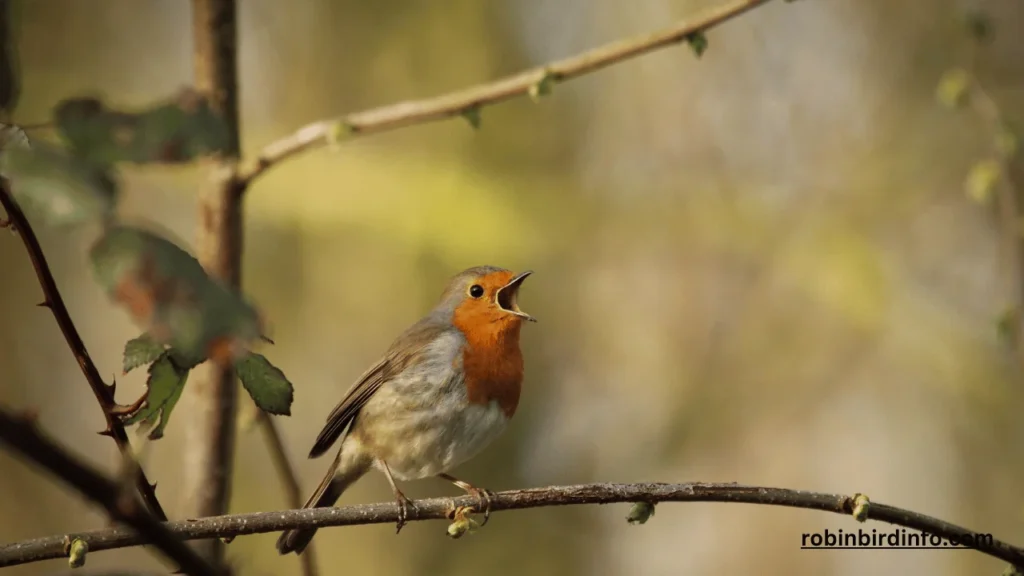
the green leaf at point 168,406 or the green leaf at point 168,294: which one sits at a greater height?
the green leaf at point 168,294

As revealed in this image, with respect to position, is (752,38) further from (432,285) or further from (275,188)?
(275,188)

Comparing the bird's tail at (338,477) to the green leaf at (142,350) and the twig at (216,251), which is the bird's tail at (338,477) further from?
the green leaf at (142,350)

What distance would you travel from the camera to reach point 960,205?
5.08 m


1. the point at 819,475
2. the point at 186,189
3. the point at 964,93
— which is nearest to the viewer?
the point at 964,93

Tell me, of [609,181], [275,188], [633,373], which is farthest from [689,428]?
[275,188]

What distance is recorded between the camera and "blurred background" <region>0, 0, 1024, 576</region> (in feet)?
16.0

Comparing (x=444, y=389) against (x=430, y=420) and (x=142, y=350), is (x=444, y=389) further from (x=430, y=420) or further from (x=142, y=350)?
(x=142, y=350)

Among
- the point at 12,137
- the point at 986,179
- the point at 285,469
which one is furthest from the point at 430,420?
the point at 12,137

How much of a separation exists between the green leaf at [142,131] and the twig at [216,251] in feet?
4.28

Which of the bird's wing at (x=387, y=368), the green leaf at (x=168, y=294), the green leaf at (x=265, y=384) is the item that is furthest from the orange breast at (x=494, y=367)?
the green leaf at (x=168, y=294)

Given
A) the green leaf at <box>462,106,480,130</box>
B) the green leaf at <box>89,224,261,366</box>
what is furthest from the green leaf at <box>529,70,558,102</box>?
the green leaf at <box>89,224,261,366</box>

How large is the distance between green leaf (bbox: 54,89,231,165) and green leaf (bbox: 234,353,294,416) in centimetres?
40

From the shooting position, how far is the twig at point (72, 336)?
958mm

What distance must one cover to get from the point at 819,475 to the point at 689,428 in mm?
610
